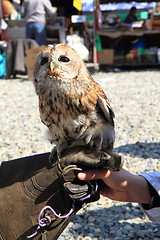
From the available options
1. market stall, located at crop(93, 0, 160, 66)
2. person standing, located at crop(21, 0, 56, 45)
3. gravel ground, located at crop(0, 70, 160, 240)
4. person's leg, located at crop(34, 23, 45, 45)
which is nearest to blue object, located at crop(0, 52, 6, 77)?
gravel ground, located at crop(0, 70, 160, 240)

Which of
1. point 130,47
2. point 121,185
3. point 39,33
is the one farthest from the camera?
point 130,47

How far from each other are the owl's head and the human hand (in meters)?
0.53

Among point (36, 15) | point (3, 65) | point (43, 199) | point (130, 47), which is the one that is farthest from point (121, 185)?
point (130, 47)

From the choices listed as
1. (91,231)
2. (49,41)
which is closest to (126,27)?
(49,41)

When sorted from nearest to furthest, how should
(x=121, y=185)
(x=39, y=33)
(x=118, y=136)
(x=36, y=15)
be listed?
(x=121, y=185)
(x=118, y=136)
(x=36, y=15)
(x=39, y=33)

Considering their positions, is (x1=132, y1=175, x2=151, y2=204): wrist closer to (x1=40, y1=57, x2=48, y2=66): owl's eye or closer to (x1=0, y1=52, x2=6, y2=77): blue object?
(x1=40, y1=57, x2=48, y2=66): owl's eye

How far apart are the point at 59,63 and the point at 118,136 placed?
242cm

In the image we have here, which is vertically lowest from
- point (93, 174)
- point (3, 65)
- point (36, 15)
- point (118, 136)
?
point (118, 136)

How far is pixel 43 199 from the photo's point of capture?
1.55 metres

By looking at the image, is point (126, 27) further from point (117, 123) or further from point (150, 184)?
point (150, 184)

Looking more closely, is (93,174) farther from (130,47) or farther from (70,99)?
(130,47)

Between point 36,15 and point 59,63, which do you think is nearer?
point 59,63

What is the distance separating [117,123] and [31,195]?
2766 mm

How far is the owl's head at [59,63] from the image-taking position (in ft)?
4.67
